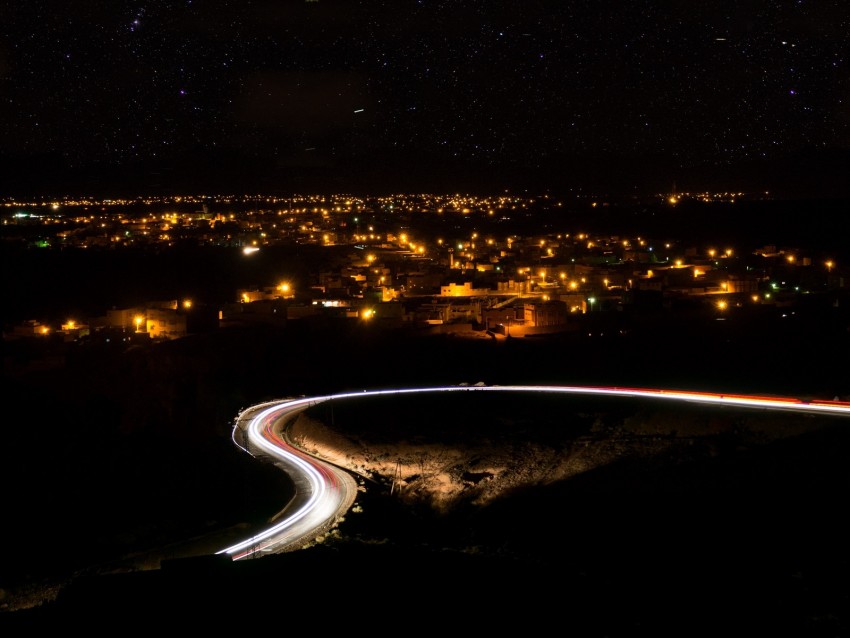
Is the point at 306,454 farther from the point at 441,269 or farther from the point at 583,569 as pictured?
the point at 441,269

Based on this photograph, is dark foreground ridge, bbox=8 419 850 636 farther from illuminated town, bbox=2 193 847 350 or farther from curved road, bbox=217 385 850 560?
illuminated town, bbox=2 193 847 350

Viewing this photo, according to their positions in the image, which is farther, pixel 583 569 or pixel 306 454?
pixel 306 454

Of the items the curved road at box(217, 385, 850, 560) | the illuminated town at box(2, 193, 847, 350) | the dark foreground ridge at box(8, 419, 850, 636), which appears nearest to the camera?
the dark foreground ridge at box(8, 419, 850, 636)

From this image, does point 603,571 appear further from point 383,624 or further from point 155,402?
point 155,402

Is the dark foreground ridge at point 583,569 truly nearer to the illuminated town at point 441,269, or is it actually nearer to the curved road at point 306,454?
the curved road at point 306,454

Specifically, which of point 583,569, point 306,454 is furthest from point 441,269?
point 583,569

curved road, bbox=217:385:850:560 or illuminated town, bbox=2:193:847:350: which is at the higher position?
illuminated town, bbox=2:193:847:350

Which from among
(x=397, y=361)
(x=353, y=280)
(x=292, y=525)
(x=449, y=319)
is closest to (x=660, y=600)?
(x=292, y=525)

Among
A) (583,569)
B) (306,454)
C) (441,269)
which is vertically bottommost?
(583,569)

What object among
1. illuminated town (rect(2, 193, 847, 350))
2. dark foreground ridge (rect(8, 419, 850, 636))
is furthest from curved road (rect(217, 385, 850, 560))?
illuminated town (rect(2, 193, 847, 350))
